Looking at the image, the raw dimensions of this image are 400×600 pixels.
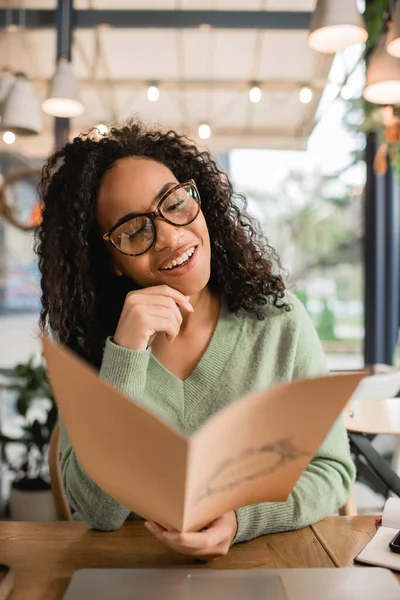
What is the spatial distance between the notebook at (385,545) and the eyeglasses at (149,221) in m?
0.61

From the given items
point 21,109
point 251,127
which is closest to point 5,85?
point 21,109

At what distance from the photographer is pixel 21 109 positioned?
328cm

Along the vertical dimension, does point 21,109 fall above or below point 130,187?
above

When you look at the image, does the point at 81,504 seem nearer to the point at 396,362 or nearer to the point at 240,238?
the point at 240,238

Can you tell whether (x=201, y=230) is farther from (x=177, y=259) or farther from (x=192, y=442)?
(x=192, y=442)

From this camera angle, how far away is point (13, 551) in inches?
35.0

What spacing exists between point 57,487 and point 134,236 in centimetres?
60

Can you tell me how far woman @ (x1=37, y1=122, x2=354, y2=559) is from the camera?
3.59ft

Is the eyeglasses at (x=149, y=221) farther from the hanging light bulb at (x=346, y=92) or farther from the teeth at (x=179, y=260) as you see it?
the hanging light bulb at (x=346, y=92)

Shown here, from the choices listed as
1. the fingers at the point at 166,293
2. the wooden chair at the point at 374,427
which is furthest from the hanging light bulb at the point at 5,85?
the fingers at the point at 166,293

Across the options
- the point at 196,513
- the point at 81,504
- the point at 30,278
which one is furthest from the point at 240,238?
the point at 30,278

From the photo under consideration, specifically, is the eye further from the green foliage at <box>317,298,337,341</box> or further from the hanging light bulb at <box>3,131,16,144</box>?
the green foliage at <box>317,298,337,341</box>

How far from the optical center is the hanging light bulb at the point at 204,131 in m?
4.39

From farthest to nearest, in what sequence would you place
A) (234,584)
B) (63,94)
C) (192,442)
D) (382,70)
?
(63,94) < (382,70) < (234,584) < (192,442)
